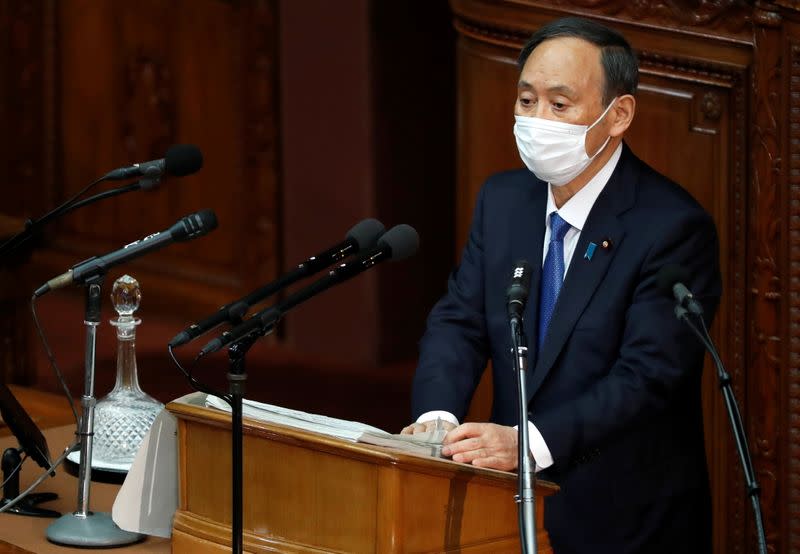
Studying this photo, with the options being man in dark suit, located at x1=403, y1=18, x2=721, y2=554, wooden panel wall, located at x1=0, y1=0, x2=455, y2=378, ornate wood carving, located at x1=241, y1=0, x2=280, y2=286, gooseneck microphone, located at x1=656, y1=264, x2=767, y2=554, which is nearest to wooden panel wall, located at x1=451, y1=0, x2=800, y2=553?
man in dark suit, located at x1=403, y1=18, x2=721, y2=554

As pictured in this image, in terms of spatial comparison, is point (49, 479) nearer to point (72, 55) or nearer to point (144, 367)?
point (144, 367)

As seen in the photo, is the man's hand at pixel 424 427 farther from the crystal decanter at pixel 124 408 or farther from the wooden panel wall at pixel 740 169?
the wooden panel wall at pixel 740 169

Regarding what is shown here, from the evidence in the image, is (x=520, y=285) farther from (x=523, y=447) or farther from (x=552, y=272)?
(x=552, y=272)

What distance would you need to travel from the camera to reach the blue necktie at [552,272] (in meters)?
3.34

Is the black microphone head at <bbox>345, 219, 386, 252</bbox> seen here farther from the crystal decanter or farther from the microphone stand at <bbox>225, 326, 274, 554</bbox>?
the crystal decanter

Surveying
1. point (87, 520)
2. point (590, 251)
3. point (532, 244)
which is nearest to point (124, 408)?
point (87, 520)

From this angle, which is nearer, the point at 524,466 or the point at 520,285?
the point at 524,466

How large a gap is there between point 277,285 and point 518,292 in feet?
1.34

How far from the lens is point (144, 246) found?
2.80 metres

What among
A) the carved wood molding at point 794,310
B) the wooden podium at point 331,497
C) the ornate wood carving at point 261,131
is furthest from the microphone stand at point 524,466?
the ornate wood carving at point 261,131

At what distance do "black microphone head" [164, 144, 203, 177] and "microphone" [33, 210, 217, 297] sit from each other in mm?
221

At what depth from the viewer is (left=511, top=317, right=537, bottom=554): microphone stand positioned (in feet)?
8.27

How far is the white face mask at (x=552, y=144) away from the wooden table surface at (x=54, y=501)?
3.50 ft

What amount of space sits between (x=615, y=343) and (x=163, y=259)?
5.02 metres
